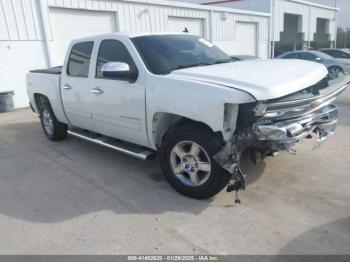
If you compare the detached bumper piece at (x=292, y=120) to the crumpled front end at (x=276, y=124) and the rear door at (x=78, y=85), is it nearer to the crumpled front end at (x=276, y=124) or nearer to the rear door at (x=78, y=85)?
the crumpled front end at (x=276, y=124)

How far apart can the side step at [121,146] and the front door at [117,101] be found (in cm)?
13

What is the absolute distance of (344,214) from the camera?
3.43 m

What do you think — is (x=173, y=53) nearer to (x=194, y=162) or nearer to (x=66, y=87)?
(x=194, y=162)

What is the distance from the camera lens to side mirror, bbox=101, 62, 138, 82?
4.00m

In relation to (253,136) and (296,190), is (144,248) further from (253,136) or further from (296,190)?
(296,190)

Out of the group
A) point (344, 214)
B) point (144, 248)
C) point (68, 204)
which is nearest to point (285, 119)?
point (344, 214)

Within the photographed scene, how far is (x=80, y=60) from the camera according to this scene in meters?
5.39

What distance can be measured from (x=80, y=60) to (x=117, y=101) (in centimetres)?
141

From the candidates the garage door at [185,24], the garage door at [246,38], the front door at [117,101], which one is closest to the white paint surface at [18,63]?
the garage door at [185,24]

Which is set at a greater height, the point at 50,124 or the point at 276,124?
the point at 276,124

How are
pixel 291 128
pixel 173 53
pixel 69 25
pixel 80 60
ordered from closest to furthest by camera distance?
pixel 291 128 → pixel 173 53 → pixel 80 60 → pixel 69 25

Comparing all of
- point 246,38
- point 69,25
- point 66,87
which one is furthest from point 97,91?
point 246,38

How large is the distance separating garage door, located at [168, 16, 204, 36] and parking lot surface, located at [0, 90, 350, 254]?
13.0 m

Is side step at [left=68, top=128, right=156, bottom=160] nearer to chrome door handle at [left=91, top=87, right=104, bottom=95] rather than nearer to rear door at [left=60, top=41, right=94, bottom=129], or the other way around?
rear door at [left=60, top=41, right=94, bottom=129]
